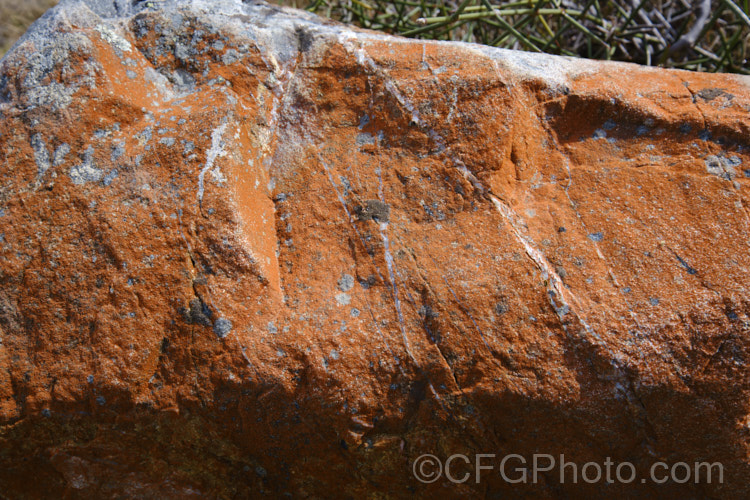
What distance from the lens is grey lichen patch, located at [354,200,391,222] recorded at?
4.95 ft

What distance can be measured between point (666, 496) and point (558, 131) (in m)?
1.04

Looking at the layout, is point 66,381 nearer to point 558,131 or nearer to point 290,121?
point 290,121

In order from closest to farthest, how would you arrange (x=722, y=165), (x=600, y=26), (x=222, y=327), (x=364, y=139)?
(x=222, y=327), (x=722, y=165), (x=364, y=139), (x=600, y=26)

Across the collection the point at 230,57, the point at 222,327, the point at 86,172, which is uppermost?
the point at 230,57

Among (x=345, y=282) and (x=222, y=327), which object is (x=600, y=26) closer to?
(x=345, y=282)

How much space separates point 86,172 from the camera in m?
1.50

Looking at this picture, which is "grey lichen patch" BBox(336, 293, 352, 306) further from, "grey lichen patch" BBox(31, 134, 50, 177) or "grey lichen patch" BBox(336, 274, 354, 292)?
"grey lichen patch" BBox(31, 134, 50, 177)

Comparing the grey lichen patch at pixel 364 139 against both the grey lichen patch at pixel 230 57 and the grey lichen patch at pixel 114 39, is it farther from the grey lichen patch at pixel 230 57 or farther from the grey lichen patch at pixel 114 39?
the grey lichen patch at pixel 114 39

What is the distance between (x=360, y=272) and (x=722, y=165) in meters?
1.04

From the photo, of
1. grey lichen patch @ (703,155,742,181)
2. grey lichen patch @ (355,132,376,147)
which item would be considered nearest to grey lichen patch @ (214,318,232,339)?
grey lichen patch @ (355,132,376,147)

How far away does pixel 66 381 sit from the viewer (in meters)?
1.41

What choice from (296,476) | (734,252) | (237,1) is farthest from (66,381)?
(734,252)

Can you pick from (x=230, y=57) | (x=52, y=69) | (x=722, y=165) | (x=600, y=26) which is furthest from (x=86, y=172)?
(x=600, y=26)

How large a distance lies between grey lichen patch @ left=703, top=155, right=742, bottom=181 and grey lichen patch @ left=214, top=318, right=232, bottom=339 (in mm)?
1365
